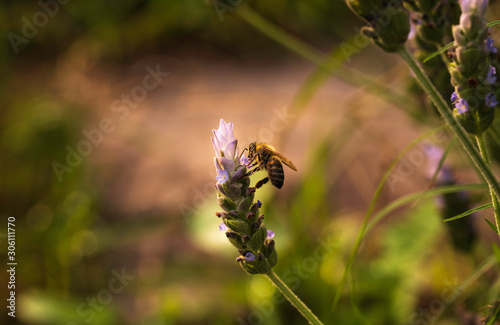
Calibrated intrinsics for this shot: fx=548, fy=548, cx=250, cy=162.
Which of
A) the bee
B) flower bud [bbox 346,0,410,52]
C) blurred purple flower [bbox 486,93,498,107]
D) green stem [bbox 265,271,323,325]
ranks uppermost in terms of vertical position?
the bee

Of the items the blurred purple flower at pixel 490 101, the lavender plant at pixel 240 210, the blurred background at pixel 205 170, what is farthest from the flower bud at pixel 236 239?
the blurred purple flower at pixel 490 101

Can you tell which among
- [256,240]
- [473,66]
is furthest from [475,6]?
[256,240]

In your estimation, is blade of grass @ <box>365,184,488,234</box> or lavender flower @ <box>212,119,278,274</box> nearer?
lavender flower @ <box>212,119,278,274</box>

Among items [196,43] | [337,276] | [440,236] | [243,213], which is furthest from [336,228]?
[196,43]

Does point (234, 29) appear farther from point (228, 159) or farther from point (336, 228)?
point (228, 159)

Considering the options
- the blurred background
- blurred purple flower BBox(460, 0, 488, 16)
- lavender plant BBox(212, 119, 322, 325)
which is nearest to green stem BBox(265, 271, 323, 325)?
lavender plant BBox(212, 119, 322, 325)

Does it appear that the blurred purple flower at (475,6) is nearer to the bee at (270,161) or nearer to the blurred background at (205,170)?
the blurred background at (205,170)

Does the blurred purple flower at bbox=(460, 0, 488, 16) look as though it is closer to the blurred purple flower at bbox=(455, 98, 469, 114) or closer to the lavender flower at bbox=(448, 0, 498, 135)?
the lavender flower at bbox=(448, 0, 498, 135)
